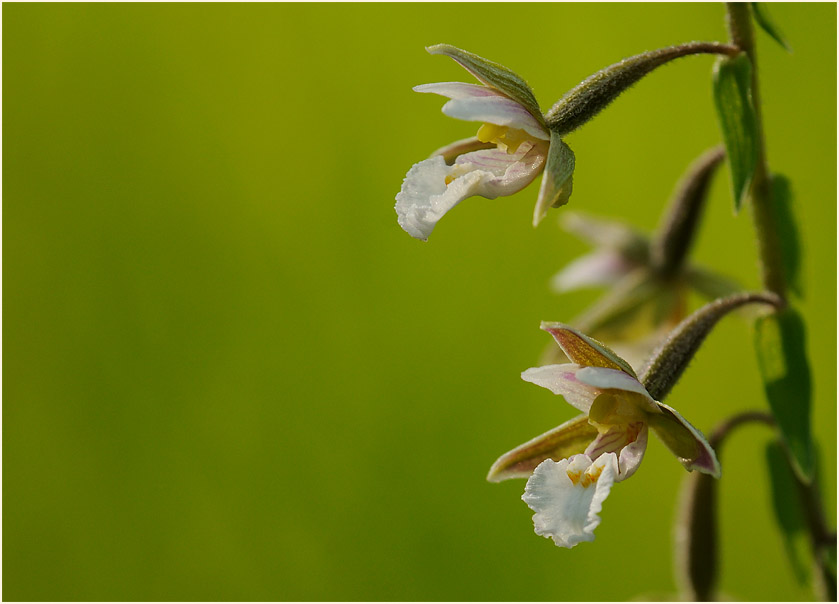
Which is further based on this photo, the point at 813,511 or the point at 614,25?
the point at 614,25

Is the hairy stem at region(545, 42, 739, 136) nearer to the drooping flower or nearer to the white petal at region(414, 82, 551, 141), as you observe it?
the white petal at region(414, 82, 551, 141)

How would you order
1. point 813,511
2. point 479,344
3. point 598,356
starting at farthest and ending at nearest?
point 479,344 → point 813,511 → point 598,356

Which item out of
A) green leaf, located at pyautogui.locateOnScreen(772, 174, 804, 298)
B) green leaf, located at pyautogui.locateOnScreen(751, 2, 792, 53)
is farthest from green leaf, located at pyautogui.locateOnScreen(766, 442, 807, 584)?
green leaf, located at pyautogui.locateOnScreen(751, 2, 792, 53)

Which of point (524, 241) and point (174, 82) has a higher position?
point (174, 82)

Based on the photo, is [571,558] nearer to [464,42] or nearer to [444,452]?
[444,452]

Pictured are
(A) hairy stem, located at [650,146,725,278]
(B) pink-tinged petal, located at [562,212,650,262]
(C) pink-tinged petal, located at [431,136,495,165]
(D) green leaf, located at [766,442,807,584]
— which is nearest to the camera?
(C) pink-tinged petal, located at [431,136,495,165]

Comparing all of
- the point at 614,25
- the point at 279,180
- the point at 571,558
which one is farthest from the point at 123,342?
the point at 614,25

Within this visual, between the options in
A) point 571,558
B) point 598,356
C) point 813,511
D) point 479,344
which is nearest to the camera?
point 598,356

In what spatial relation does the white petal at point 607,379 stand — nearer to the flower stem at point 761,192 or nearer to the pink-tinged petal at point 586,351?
the pink-tinged petal at point 586,351
